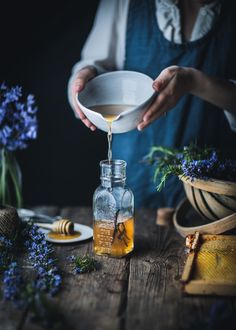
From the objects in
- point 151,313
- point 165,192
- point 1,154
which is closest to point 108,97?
point 1,154

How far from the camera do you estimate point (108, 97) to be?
1587 mm

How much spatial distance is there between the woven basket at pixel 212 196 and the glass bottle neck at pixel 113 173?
0.22 metres

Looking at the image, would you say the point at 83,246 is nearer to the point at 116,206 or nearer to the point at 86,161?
the point at 116,206

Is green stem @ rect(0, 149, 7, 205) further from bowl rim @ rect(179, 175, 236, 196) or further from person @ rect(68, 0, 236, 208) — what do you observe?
bowl rim @ rect(179, 175, 236, 196)

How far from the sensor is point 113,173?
1424mm

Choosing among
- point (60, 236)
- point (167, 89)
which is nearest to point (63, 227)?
point (60, 236)

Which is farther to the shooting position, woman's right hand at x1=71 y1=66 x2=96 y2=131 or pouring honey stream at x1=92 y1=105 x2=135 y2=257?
woman's right hand at x1=71 y1=66 x2=96 y2=131

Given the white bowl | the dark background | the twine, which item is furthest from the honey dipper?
the dark background

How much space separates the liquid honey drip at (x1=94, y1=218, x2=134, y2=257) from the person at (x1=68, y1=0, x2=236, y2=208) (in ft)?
2.02

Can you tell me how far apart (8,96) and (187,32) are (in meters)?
0.80

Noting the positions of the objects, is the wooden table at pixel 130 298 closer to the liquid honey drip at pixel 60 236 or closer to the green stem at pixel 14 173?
the liquid honey drip at pixel 60 236

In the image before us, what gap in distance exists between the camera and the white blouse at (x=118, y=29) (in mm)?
Answer: 1870

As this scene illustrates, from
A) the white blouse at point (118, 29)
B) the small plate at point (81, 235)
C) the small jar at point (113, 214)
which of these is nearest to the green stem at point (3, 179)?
the small plate at point (81, 235)

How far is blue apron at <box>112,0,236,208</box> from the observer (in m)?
1.90
